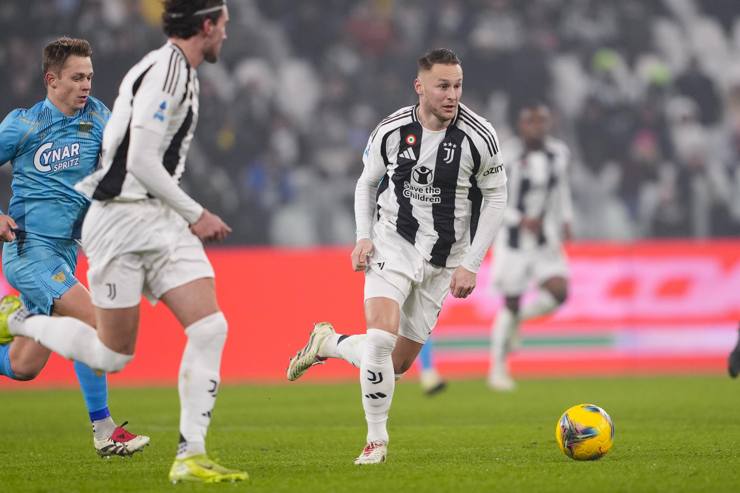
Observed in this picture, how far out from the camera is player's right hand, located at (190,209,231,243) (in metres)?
5.38

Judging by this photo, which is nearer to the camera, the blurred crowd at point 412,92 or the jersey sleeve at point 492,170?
the jersey sleeve at point 492,170

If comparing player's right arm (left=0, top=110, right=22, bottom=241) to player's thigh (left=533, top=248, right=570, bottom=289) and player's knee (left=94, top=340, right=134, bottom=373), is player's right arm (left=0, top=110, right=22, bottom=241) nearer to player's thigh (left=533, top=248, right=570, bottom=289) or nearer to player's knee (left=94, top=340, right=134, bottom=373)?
player's knee (left=94, top=340, right=134, bottom=373)

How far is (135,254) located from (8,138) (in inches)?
75.7

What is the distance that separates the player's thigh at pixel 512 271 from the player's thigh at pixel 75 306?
23.8 feet

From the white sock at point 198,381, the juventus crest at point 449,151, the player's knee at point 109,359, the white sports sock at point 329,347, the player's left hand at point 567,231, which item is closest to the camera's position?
the white sock at point 198,381

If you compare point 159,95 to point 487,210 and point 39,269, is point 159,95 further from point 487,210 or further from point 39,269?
point 487,210

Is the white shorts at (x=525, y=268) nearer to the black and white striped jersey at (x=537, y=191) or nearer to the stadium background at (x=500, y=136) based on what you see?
the black and white striped jersey at (x=537, y=191)

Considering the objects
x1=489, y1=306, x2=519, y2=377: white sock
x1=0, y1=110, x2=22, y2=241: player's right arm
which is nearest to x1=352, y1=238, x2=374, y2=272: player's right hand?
x1=0, y1=110, x2=22, y2=241: player's right arm

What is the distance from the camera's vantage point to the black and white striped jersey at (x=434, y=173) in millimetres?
6992

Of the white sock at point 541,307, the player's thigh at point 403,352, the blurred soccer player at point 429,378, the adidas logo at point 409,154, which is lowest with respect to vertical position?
the blurred soccer player at point 429,378

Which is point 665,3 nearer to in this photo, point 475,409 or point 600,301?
point 600,301

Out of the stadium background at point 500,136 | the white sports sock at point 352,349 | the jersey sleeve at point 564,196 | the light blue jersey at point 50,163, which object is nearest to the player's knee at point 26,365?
the light blue jersey at point 50,163

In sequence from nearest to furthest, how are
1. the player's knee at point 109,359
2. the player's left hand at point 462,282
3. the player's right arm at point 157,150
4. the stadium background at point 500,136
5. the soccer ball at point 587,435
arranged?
1. the player's right arm at point 157,150
2. the player's knee at point 109,359
3. the soccer ball at point 587,435
4. the player's left hand at point 462,282
5. the stadium background at point 500,136

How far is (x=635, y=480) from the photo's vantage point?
5.66 metres
